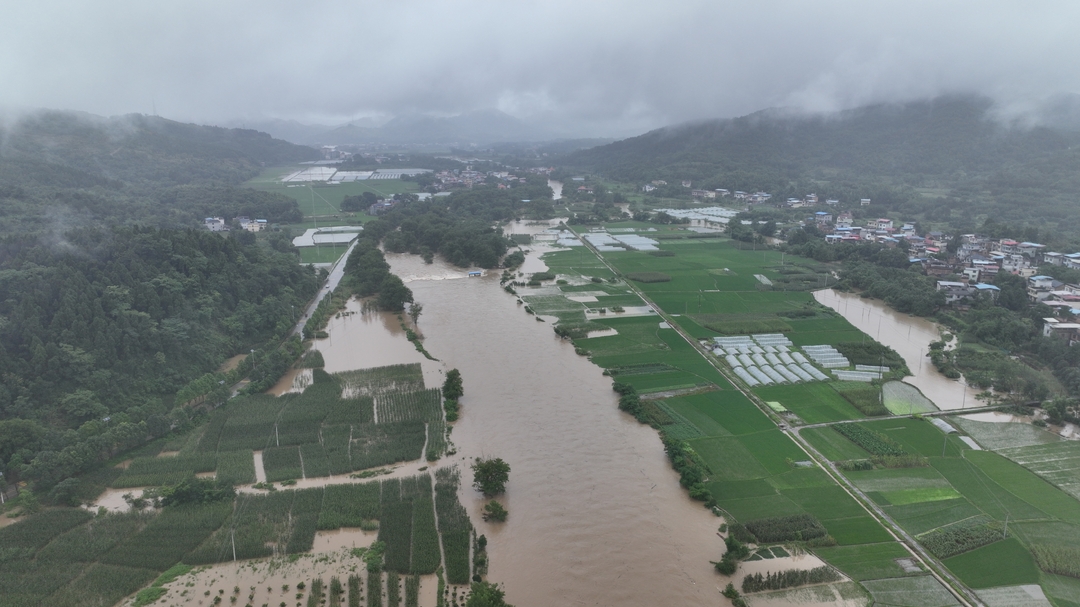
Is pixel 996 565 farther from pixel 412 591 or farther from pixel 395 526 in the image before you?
pixel 395 526

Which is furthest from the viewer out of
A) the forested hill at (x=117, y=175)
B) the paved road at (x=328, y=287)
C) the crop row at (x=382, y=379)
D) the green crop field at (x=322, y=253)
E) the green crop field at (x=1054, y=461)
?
the green crop field at (x=322, y=253)

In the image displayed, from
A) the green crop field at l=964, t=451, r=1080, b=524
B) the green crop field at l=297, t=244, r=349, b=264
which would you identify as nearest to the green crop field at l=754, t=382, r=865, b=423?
the green crop field at l=964, t=451, r=1080, b=524

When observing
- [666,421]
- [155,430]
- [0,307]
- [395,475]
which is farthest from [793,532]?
[0,307]

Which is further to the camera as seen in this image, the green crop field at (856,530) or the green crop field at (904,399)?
the green crop field at (904,399)

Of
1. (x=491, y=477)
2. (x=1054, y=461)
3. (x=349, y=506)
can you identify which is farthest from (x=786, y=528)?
(x=349, y=506)

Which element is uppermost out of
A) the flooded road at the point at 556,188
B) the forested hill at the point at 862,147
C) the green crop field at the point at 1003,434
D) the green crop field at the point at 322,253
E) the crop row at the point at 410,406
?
the forested hill at the point at 862,147

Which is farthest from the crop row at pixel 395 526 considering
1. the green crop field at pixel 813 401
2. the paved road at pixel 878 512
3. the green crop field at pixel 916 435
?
the green crop field at pixel 916 435

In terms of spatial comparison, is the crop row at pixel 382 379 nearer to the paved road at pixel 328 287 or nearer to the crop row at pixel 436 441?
the crop row at pixel 436 441
